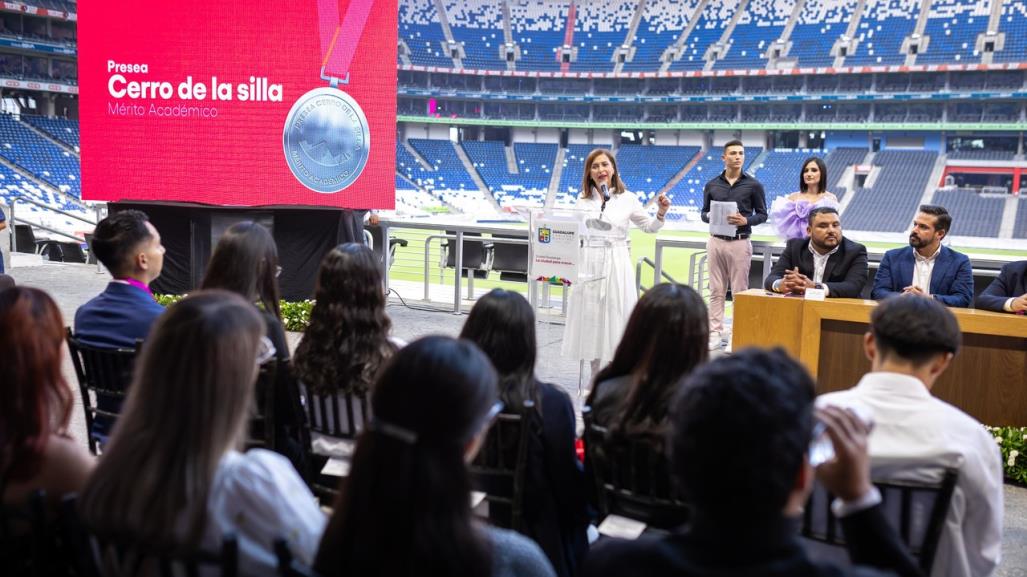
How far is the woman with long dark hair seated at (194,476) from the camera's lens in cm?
147

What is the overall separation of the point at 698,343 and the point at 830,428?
3.17 feet

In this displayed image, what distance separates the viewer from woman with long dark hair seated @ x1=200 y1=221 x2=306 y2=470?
10.1 feet

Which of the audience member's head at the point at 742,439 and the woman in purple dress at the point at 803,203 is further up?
the woman in purple dress at the point at 803,203

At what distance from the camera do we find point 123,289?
332 cm

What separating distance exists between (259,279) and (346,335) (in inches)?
31.9

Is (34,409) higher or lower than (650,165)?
lower

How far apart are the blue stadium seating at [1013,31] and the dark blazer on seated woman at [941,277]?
39302 mm

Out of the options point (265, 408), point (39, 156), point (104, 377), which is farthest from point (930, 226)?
point (39, 156)

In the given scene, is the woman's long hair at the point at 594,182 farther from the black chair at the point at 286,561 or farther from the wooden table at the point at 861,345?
the black chair at the point at 286,561

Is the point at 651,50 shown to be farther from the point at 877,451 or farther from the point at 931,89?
the point at 877,451

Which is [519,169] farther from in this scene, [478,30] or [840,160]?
[840,160]

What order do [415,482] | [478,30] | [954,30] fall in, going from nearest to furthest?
[415,482] < [954,30] < [478,30]

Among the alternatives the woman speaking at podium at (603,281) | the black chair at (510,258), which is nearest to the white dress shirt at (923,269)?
the woman speaking at podium at (603,281)

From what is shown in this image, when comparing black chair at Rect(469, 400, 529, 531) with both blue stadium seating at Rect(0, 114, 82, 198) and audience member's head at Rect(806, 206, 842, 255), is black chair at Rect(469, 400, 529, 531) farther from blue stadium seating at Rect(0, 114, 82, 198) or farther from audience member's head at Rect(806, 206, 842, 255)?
blue stadium seating at Rect(0, 114, 82, 198)
